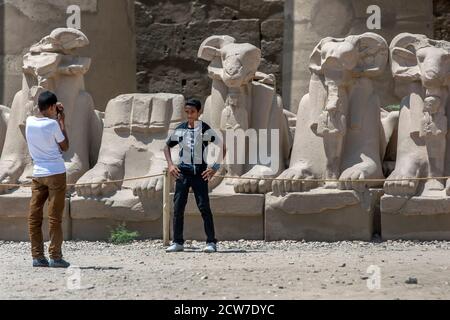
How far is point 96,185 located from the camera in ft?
35.2

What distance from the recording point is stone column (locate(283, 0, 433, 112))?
1332 centimetres

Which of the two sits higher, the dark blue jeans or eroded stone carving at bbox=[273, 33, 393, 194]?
eroded stone carving at bbox=[273, 33, 393, 194]

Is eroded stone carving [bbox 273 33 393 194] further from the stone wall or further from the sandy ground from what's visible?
the stone wall

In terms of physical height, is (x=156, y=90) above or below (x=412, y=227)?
above

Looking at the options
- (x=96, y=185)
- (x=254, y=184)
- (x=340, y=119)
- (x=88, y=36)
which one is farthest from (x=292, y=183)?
(x=88, y=36)

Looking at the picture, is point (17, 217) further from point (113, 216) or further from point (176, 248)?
point (176, 248)

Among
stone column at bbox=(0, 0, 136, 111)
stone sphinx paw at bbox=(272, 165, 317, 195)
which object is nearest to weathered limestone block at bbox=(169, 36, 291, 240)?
stone sphinx paw at bbox=(272, 165, 317, 195)

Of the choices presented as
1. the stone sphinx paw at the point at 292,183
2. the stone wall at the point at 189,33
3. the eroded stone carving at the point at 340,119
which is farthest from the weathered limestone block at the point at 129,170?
the stone wall at the point at 189,33

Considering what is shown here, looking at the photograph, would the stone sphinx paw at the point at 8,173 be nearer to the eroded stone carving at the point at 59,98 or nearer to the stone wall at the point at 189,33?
the eroded stone carving at the point at 59,98

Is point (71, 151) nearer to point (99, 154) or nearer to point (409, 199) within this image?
point (99, 154)

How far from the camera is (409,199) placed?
10.1m

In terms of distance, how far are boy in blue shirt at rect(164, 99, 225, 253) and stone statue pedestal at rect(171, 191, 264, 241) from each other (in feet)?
2.85
